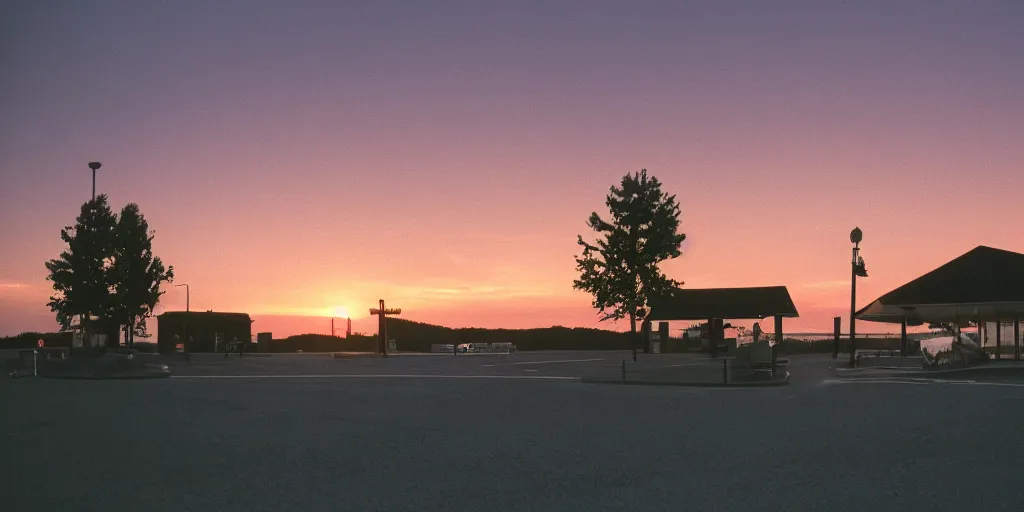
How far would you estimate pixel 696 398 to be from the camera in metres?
21.8

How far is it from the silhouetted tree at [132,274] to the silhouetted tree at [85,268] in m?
0.79

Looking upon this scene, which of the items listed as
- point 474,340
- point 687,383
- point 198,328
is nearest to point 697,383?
point 687,383

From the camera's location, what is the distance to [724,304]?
68938 mm

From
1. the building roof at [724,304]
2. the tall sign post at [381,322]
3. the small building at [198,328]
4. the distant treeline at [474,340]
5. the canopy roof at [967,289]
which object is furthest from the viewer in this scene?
the distant treeline at [474,340]

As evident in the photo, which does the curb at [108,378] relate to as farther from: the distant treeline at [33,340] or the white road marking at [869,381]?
the distant treeline at [33,340]

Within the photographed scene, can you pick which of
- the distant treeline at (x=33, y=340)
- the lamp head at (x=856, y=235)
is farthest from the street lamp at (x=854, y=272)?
the distant treeline at (x=33, y=340)

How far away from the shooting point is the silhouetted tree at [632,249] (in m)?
68.8

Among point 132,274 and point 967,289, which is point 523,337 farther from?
point 967,289

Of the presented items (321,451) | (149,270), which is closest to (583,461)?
(321,451)

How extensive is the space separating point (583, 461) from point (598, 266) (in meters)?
59.4

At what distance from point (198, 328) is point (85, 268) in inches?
440

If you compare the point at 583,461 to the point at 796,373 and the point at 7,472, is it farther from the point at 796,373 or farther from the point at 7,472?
the point at 796,373

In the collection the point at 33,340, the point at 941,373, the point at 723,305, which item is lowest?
the point at 33,340

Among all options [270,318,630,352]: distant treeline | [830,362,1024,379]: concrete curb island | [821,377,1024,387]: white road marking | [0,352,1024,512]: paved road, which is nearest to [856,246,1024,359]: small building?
[830,362,1024,379]: concrete curb island
